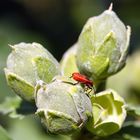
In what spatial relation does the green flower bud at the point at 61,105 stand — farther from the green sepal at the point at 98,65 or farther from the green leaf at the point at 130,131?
the green leaf at the point at 130,131

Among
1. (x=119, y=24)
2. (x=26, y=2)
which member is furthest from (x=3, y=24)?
(x=119, y=24)

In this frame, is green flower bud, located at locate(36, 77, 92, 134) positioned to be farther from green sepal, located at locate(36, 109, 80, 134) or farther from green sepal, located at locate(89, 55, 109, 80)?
green sepal, located at locate(89, 55, 109, 80)

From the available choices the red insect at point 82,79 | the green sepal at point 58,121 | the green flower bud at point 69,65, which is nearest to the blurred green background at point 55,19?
the green flower bud at point 69,65

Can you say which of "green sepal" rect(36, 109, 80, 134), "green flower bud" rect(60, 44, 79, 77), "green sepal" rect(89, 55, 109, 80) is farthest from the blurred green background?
"green sepal" rect(36, 109, 80, 134)

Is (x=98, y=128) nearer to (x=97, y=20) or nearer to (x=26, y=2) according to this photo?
(x=97, y=20)

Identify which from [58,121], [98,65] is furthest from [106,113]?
[58,121]

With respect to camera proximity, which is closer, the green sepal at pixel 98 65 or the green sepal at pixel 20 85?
the green sepal at pixel 20 85
